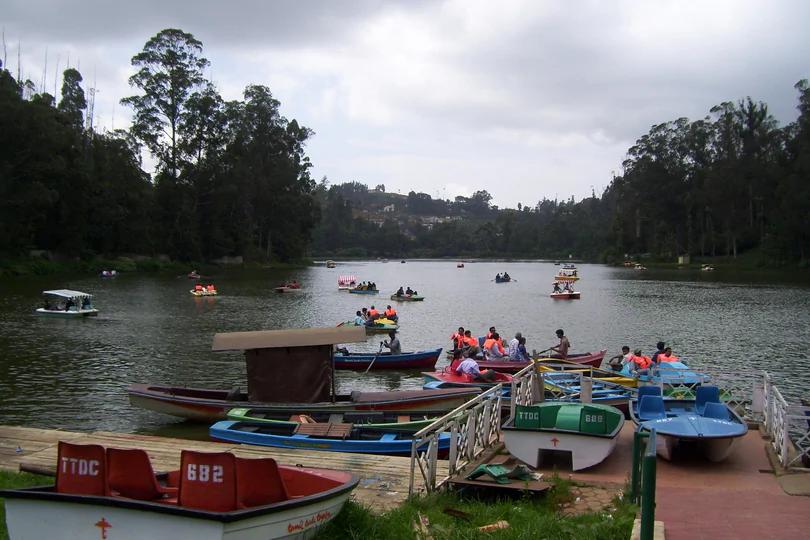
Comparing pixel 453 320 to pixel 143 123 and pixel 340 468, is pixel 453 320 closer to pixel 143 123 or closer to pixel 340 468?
pixel 340 468

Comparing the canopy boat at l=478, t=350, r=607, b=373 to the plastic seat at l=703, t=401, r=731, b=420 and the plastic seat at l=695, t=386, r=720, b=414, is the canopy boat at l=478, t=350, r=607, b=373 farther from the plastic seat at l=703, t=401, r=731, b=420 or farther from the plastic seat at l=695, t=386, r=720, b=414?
the plastic seat at l=703, t=401, r=731, b=420

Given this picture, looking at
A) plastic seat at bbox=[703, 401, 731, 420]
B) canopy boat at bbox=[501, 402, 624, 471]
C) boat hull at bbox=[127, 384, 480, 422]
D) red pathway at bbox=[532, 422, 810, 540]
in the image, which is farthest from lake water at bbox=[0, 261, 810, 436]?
plastic seat at bbox=[703, 401, 731, 420]

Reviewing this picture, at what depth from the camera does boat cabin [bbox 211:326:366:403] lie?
15938mm

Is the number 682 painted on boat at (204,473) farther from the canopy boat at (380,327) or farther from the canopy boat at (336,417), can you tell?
the canopy boat at (380,327)

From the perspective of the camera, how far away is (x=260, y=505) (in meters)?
7.08

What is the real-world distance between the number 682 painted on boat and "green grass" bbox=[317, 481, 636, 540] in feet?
4.31

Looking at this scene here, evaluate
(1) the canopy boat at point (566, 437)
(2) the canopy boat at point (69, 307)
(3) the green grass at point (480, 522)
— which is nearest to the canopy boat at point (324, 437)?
(1) the canopy boat at point (566, 437)

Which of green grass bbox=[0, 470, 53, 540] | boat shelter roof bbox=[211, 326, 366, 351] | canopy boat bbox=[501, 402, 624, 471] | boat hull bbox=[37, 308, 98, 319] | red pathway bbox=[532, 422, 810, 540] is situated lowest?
boat hull bbox=[37, 308, 98, 319]

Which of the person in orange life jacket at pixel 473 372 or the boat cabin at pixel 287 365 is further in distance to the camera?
the person in orange life jacket at pixel 473 372

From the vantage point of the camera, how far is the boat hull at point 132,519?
20.9ft

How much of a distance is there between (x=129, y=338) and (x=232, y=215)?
66.7 m

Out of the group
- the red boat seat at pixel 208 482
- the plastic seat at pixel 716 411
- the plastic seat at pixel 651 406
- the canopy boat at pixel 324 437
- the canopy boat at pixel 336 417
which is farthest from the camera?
the canopy boat at pixel 336 417

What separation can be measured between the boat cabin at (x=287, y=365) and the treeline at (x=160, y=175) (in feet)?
197

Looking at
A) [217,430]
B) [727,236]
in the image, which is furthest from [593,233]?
[217,430]
